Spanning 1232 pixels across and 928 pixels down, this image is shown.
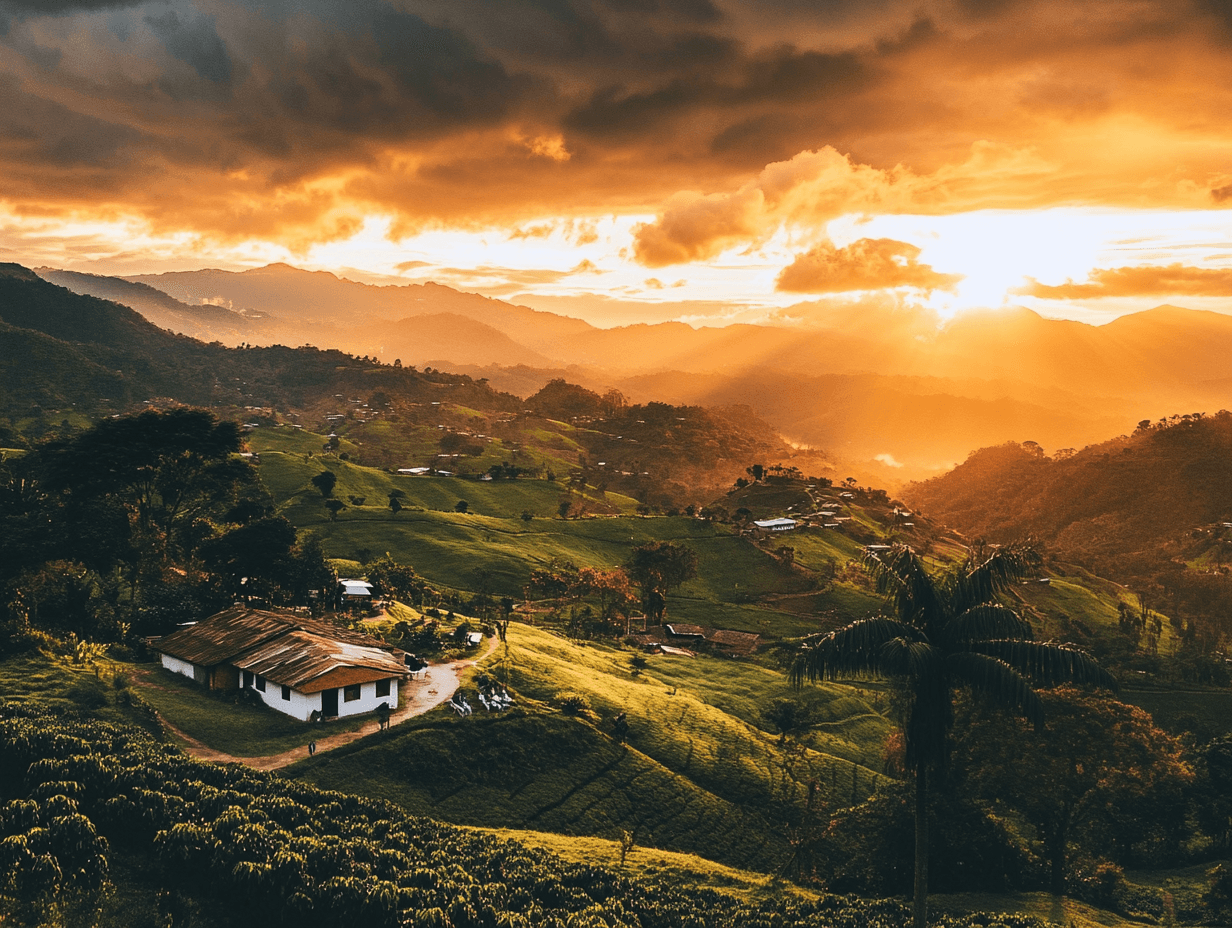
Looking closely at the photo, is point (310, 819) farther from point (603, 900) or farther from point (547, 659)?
point (547, 659)

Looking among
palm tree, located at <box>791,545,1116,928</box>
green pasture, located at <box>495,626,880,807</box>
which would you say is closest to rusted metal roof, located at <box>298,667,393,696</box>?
green pasture, located at <box>495,626,880,807</box>

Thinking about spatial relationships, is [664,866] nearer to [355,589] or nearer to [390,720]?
[390,720]

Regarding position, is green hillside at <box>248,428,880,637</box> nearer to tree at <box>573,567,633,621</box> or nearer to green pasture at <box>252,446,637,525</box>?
green pasture at <box>252,446,637,525</box>

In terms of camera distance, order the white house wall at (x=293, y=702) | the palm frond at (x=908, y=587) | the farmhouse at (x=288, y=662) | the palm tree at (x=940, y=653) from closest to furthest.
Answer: the palm tree at (x=940, y=653) < the palm frond at (x=908, y=587) < the white house wall at (x=293, y=702) < the farmhouse at (x=288, y=662)

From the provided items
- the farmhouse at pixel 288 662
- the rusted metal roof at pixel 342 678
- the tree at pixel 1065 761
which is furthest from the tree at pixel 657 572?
the tree at pixel 1065 761

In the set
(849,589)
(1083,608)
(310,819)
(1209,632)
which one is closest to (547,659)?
(310,819)

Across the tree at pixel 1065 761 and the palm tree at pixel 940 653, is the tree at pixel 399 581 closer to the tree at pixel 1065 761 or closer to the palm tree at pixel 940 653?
the tree at pixel 1065 761

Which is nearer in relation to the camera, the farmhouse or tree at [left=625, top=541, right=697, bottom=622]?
the farmhouse
